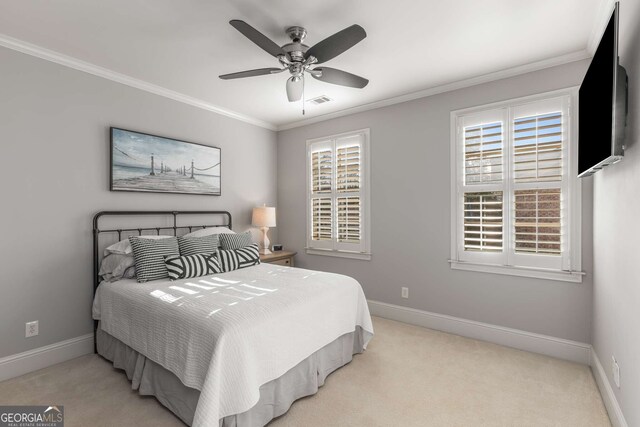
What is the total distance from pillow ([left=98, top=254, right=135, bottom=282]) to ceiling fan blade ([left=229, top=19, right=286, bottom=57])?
2122mm

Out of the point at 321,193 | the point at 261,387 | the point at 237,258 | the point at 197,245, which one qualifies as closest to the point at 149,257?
the point at 197,245

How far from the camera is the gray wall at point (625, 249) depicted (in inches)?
59.8

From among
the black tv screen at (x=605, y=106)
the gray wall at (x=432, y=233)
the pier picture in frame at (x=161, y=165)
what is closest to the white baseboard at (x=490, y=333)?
the gray wall at (x=432, y=233)

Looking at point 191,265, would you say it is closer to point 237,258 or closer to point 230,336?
point 237,258

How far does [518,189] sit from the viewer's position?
2.91 m

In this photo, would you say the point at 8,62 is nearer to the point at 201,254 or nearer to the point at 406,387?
the point at 201,254

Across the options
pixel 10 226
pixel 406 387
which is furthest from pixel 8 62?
pixel 406 387

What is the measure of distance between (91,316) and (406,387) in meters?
2.87

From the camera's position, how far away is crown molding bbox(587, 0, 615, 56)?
2.01m

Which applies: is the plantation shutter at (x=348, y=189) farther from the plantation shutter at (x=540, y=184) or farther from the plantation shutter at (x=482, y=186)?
the plantation shutter at (x=540, y=184)

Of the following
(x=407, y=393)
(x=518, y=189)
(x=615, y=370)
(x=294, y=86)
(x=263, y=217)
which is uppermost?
(x=294, y=86)

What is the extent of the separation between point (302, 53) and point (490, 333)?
3.13 meters

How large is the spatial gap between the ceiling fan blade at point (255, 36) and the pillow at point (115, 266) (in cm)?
212

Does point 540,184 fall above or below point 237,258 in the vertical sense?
above
